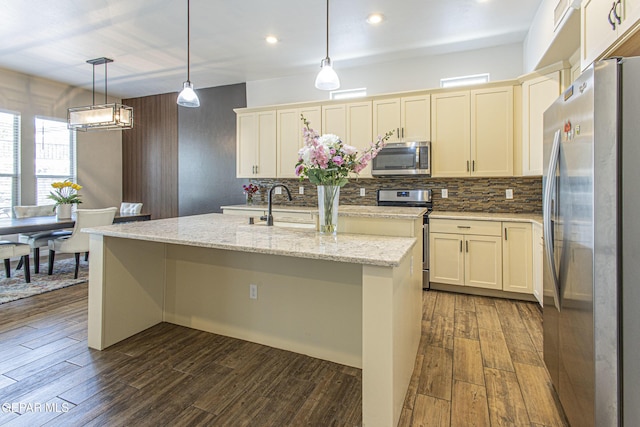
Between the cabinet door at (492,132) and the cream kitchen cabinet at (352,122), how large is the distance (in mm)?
1248

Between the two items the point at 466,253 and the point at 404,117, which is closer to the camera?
the point at 466,253

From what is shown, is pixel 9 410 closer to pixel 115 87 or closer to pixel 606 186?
pixel 606 186

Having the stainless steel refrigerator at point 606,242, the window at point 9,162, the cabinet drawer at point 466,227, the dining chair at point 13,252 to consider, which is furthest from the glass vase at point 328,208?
the window at point 9,162

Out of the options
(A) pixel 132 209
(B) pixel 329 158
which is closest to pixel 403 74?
(B) pixel 329 158

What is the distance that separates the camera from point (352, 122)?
4.50 metres

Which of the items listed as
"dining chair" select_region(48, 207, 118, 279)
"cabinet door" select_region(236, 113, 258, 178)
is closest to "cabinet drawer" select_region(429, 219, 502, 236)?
"cabinet door" select_region(236, 113, 258, 178)

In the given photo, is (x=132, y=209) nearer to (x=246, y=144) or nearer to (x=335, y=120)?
(x=246, y=144)

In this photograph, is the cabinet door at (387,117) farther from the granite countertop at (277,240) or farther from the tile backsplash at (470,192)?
the granite countertop at (277,240)

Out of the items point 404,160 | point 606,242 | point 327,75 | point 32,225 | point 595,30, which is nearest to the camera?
point 606,242

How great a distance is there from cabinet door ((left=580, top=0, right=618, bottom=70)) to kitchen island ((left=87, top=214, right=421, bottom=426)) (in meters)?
1.47

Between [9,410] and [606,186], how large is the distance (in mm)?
2928

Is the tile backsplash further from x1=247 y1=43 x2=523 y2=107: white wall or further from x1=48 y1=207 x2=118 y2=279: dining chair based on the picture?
x1=48 y1=207 x2=118 y2=279: dining chair

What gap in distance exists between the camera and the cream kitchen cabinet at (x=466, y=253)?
3602 millimetres

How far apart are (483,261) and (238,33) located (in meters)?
3.70
